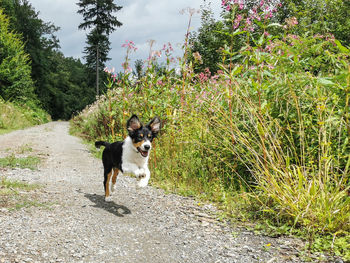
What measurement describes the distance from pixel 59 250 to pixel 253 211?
2478 mm

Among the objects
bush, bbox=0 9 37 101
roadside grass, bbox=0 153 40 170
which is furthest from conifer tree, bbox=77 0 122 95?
roadside grass, bbox=0 153 40 170

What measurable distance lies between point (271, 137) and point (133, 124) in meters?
2.02

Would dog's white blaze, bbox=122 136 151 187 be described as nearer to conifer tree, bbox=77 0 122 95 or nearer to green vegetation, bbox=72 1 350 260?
green vegetation, bbox=72 1 350 260

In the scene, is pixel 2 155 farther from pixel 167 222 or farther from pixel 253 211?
pixel 253 211

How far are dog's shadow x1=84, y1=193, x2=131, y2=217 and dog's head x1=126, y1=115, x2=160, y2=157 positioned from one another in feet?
2.89

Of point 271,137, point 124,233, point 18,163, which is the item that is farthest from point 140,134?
point 18,163

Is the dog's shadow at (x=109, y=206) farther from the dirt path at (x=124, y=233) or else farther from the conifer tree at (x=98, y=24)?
the conifer tree at (x=98, y=24)

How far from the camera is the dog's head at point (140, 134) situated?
4157 mm

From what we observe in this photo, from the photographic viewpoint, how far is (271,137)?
3.93 meters

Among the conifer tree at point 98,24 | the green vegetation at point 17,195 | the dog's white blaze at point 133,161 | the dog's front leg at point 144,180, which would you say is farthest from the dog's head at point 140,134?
the conifer tree at point 98,24

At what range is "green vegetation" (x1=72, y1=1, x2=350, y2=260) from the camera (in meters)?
3.29

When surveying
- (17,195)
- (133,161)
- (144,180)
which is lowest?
(17,195)

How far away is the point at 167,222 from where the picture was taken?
3.80m

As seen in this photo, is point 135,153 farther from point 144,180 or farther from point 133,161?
point 144,180
